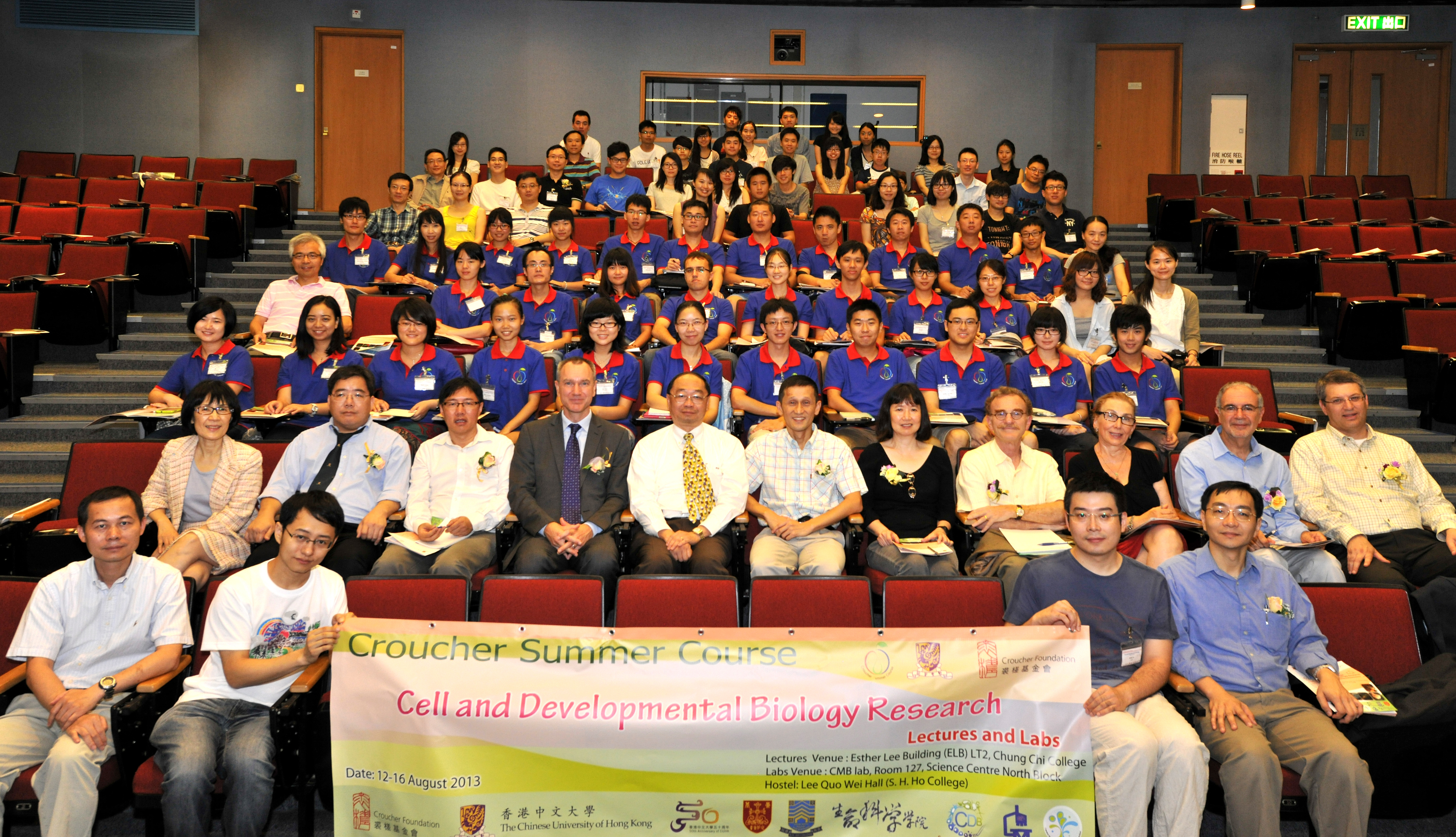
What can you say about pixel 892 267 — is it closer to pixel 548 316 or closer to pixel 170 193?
pixel 548 316

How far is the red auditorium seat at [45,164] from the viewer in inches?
432

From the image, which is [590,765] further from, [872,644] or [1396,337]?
[1396,337]

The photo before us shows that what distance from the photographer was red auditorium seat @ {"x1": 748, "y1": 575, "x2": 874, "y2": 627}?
3.25 metres

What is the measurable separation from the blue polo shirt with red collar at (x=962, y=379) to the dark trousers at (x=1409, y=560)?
1929 mm

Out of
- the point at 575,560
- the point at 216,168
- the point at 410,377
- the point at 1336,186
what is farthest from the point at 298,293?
the point at 1336,186

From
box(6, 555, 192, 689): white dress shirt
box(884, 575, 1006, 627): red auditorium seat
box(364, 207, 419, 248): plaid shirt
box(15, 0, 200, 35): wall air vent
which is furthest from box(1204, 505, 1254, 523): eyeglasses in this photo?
box(15, 0, 200, 35): wall air vent

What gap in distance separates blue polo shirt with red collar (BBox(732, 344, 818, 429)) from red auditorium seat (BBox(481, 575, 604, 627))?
216 cm

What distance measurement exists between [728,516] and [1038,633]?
1.53 metres

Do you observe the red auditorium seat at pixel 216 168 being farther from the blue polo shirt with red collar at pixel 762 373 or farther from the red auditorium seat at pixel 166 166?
the blue polo shirt with red collar at pixel 762 373

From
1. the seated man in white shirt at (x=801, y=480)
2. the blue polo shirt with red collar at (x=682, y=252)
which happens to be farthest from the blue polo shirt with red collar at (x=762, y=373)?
the blue polo shirt with red collar at (x=682, y=252)

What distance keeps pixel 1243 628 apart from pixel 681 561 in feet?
6.55

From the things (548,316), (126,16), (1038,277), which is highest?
(126,16)

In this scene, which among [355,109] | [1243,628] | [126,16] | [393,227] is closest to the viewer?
[1243,628]

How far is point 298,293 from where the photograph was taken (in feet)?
20.5
